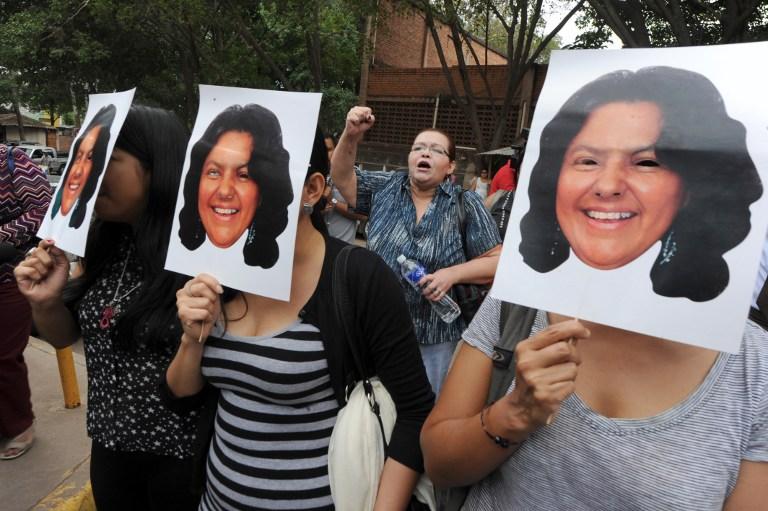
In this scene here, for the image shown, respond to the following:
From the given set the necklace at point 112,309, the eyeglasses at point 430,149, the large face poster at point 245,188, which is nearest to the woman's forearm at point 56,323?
the necklace at point 112,309

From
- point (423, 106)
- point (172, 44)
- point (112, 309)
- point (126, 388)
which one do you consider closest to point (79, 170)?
point (112, 309)

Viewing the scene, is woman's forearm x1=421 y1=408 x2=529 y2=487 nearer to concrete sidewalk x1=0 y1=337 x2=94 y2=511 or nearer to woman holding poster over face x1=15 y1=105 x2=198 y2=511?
woman holding poster over face x1=15 y1=105 x2=198 y2=511

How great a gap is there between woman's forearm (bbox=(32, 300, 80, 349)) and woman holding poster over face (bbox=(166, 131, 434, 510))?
1.91 ft

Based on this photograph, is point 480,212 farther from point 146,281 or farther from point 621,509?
point 621,509

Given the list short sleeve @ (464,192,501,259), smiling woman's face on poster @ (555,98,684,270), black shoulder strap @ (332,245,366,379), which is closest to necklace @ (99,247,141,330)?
black shoulder strap @ (332,245,366,379)

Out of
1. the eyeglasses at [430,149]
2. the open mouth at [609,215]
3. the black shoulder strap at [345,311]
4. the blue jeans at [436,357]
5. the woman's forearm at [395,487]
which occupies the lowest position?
the blue jeans at [436,357]

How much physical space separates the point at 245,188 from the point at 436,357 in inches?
→ 62.0

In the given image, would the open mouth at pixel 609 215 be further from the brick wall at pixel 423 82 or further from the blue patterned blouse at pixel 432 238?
the brick wall at pixel 423 82

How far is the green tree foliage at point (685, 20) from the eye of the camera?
20.5 feet

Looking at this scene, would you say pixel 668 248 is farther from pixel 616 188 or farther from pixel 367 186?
pixel 367 186

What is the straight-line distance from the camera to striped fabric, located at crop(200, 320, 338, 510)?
1.26m

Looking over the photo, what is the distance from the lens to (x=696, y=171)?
32.1 inches

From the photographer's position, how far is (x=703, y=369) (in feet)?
2.94

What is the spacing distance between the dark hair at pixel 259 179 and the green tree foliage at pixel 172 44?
8970 mm
